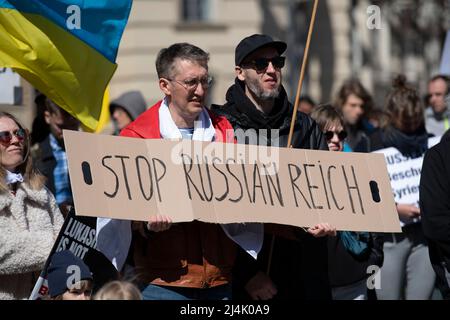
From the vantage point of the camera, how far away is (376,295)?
793 cm

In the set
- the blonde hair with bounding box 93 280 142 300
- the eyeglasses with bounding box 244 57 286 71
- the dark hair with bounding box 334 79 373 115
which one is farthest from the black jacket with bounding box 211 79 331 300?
the dark hair with bounding box 334 79 373 115

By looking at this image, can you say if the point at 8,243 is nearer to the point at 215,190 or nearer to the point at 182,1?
the point at 215,190

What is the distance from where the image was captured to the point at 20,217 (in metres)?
5.84

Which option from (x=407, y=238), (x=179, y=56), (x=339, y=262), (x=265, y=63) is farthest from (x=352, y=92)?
(x=179, y=56)

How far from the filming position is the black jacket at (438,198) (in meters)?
5.96

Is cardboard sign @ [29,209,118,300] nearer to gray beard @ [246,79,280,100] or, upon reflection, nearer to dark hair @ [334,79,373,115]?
gray beard @ [246,79,280,100]

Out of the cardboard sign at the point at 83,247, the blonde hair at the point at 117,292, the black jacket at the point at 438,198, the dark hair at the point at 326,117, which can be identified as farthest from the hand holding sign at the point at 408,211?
the blonde hair at the point at 117,292

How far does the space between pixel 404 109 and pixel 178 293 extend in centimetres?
337

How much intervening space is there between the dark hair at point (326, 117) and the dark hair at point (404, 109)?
1.23 metres

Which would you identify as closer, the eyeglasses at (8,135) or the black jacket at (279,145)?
the eyeglasses at (8,135)

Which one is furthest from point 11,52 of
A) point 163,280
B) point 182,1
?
point 182,1

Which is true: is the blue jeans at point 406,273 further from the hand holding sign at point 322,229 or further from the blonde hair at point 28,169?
the blonde hair at point 28,169

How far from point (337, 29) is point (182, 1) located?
5.71 m

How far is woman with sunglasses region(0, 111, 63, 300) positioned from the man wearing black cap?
3.22 ft
